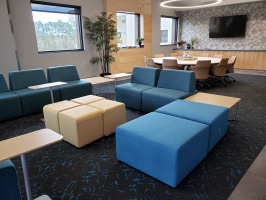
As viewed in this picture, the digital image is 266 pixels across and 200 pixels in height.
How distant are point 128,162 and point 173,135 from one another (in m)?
0.66

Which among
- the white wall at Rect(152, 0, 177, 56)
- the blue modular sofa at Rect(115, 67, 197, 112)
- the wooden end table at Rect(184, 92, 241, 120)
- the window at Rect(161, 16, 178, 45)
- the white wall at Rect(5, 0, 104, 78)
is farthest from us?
the window at Rect(161, 16, 178, 45)

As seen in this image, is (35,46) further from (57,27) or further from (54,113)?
(54,113)

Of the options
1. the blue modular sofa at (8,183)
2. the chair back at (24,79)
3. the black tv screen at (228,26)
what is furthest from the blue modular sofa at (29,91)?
the black tv screen at (228,26)

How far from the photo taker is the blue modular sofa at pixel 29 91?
4.01 meters

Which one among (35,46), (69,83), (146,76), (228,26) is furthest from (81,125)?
(228,26)

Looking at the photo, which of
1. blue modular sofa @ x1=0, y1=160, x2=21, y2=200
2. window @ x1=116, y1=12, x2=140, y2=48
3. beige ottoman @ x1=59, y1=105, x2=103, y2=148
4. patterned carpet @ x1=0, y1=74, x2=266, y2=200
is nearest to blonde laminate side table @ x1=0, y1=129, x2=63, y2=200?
blue modular sofa @ x1=0, y1=160, x2=21, y2=200

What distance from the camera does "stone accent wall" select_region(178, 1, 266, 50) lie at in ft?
27.3

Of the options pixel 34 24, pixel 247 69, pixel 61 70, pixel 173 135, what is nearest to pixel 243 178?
pixel 173 135

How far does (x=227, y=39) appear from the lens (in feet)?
30.6

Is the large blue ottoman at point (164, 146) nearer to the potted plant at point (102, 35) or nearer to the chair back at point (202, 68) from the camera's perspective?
the chair back at point (202, 68)

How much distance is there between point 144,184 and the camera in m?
2.12

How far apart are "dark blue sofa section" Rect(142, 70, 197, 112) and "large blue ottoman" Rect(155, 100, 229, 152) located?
536 millimetres

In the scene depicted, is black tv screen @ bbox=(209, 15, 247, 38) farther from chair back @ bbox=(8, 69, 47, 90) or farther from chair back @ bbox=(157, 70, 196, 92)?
chair back @ bbox=(8, 69, 47, 90)

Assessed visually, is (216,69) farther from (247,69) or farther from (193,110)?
(193,110)
